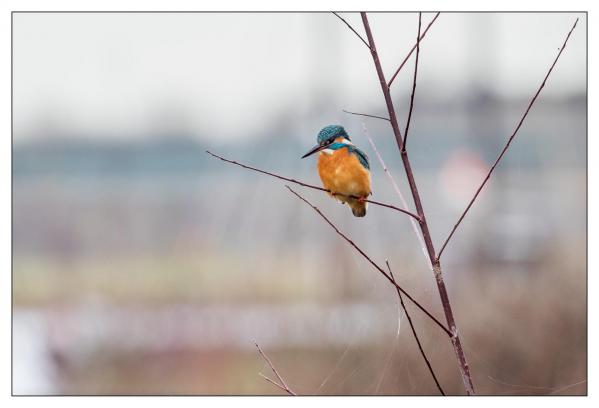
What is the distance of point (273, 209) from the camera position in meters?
2.76

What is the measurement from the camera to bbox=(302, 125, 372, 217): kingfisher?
1.04m

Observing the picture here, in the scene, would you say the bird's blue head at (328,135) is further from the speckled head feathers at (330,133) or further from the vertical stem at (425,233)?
the vertical stem at (425,233)

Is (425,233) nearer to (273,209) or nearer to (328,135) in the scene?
(328,135)

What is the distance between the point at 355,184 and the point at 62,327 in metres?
2.03

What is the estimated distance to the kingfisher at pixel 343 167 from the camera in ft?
3.42

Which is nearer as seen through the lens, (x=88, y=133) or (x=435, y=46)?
(x=435, y=46)

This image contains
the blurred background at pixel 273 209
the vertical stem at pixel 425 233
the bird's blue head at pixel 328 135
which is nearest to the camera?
the vertical stem at pixel 425 233

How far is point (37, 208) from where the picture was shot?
277 cm

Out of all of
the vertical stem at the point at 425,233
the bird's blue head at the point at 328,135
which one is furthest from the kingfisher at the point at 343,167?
the vertical stem at the point at 425,233

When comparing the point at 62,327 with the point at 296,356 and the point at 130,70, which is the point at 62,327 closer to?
→ the point at 296,356

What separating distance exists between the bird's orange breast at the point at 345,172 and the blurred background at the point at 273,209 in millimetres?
282

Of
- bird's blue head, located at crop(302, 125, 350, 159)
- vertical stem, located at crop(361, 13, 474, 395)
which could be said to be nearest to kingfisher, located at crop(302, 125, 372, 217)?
bird's blue head, located at crop(302, 125, 350, 159)

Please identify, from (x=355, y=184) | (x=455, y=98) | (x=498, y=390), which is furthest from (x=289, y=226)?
(x=355, y=184)
